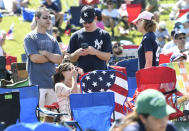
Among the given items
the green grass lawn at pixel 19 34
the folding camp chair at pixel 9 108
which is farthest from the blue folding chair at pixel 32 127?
the green grass lawn at pixel 19 34

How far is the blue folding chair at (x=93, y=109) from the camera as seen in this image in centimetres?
661

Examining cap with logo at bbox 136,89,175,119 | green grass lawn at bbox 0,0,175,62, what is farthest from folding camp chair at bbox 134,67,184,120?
green grass lawn at bbox 0,0,175,62

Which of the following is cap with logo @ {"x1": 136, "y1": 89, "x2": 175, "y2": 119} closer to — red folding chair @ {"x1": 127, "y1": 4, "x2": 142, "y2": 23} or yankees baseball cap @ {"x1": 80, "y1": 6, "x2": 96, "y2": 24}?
yankees baseball cap @ {"x1": 80, "y1": 6, "x2": 96, "y2": 24}

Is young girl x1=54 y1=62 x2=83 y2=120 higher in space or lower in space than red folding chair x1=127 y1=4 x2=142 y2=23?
lower

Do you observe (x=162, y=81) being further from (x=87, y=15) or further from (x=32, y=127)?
(x=32, y=127)

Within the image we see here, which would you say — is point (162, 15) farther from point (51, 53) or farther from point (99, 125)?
point (99, 125)

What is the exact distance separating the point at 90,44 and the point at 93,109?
4.33 feet

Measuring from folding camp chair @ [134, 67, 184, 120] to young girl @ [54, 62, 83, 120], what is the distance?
2.93 ft

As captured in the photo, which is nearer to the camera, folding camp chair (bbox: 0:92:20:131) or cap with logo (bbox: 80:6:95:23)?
folding camp chair (bbox: 0:92:20:131)

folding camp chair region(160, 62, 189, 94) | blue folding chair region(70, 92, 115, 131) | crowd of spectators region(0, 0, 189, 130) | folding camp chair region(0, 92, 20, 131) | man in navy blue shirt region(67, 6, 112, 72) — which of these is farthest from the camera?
folding camp chair region(160, 62, 189, 94)

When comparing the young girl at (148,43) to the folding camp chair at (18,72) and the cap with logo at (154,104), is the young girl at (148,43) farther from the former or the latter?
the cap with logo at (154,104)

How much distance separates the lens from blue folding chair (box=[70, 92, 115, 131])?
6613 mm

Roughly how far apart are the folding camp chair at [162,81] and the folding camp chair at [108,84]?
1.79ft

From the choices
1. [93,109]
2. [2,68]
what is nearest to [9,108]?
[93,109]
